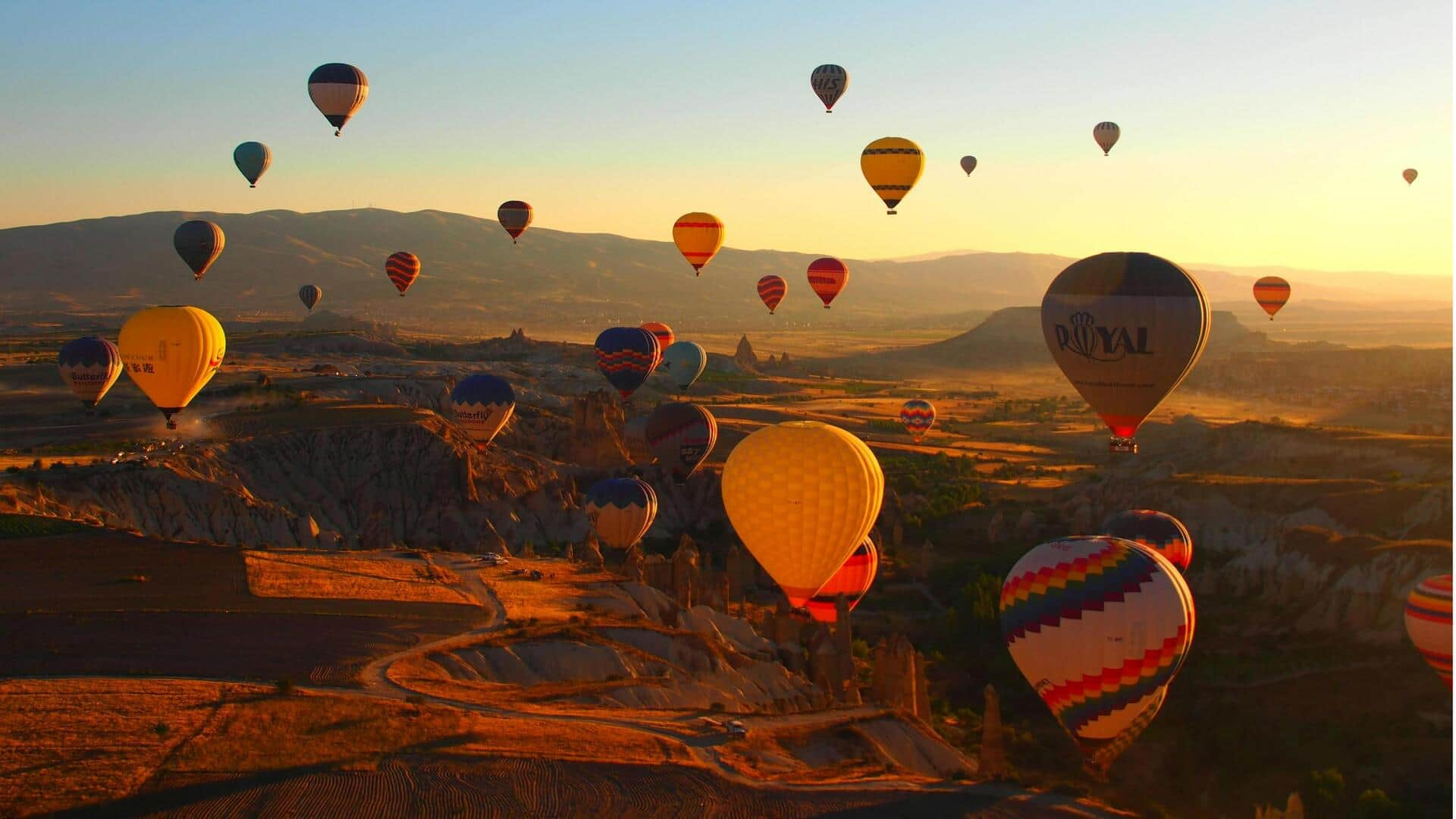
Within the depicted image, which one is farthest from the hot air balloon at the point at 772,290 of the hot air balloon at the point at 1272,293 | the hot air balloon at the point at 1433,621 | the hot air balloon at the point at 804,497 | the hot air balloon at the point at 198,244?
the hot air balloon at the point at 1433,621

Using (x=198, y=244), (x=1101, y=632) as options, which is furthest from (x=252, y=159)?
(x=1101, y=632)

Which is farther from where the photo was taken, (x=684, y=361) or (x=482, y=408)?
(x=684, y=361)

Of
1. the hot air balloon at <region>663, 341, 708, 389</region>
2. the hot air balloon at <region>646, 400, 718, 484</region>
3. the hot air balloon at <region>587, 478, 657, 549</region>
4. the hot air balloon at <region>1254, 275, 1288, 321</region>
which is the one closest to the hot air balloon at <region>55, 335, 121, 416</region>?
the hot air balloon at <region>587, 478, 657, 549</region>

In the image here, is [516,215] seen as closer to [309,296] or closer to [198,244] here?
[198,244]

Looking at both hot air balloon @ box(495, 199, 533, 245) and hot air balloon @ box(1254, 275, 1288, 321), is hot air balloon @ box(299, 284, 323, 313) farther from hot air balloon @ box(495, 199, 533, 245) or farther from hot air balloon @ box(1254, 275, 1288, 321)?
hot air balloon @ box(1254, 275, 1288, 321)

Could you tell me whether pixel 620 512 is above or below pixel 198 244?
below

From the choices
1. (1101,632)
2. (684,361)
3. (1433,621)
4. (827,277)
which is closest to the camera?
(1101,632)

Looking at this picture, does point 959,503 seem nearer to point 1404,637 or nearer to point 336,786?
point 1404,637
